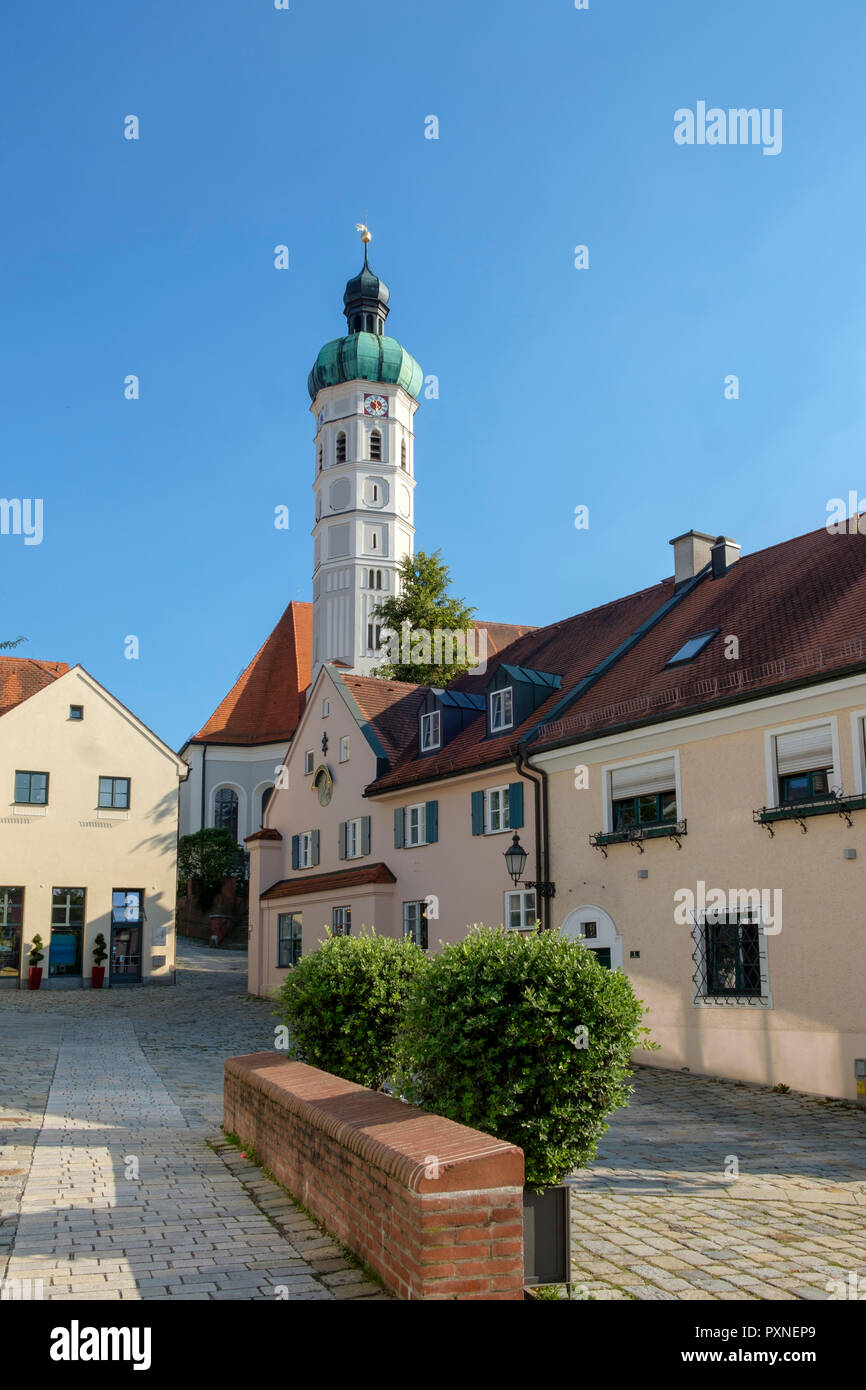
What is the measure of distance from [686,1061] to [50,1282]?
13534mm

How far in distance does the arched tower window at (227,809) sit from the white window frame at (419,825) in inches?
1397

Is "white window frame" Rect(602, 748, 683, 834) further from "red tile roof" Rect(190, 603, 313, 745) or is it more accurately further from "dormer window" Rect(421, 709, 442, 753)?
"red tile roof" Rect(190, 603, 313, 745)

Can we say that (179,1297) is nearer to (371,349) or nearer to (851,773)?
(851,773)

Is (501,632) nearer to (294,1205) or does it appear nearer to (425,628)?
(425,628)

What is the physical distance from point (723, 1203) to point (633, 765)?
11.3 m

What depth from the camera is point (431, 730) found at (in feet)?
93.2

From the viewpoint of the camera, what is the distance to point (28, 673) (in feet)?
136

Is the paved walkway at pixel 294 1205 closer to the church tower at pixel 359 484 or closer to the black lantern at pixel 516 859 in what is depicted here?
the black lantern at pixel 516 859

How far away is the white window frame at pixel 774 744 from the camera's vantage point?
16328 millimetres

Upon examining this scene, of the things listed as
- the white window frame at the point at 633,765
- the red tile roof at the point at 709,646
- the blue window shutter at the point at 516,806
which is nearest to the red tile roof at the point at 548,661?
the red tile roof at the point at 709,646

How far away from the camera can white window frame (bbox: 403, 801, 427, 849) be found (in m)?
26.7

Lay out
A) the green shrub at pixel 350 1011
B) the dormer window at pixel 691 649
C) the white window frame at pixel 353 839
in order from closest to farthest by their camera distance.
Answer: the green shrub at pixel 350 1011
the dormer window at pixel 691 649
the white window frame at pixel 353 839

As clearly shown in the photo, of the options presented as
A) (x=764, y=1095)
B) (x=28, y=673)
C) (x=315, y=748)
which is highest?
(x=28, y=673)
